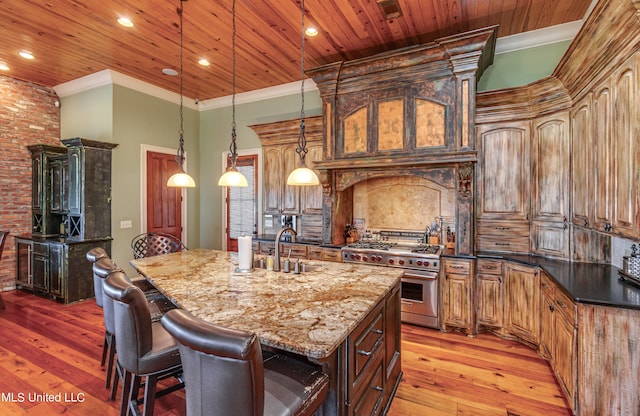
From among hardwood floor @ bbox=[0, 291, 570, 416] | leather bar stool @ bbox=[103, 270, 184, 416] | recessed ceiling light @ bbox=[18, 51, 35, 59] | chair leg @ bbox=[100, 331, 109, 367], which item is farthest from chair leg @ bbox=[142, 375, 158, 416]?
recessed ceiling light @ bbox=[18, 51, 35, 59]

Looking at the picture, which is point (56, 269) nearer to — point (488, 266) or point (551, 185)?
point (488, 266)

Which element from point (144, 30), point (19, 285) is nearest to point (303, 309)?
point (144, 30)

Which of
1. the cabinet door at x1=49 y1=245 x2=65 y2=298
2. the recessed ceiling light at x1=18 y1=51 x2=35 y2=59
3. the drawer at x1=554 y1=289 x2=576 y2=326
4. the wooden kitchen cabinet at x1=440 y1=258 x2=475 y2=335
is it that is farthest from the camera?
the cabinet door at x1=49 y1=245 x2=65 y2=298

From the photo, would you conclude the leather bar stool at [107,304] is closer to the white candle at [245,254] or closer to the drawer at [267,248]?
the white candle at [245,254]

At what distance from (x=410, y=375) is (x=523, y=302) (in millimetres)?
1503

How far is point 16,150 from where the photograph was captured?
5043 mm

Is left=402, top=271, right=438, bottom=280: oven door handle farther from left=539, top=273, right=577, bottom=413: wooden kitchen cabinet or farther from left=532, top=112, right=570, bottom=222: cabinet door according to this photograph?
left=532, top=112, right=570, bottom=222: cabinet door

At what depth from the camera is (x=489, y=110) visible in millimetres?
3623

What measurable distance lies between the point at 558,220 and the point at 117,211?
5.95 meters

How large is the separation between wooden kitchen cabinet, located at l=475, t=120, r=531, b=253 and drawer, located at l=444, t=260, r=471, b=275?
422 millimetres

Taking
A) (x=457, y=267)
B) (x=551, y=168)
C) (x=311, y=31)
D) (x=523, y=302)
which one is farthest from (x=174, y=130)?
(x=523, y=302)

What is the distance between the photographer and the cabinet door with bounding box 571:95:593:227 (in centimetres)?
275

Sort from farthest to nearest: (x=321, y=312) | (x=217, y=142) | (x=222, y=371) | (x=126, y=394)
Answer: (x=217, y=142), (x=126, y=394), (x=321, y=312), (x=222, y=371)

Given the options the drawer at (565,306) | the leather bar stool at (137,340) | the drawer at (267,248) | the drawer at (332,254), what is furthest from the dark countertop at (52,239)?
the drawer at (565,306)
